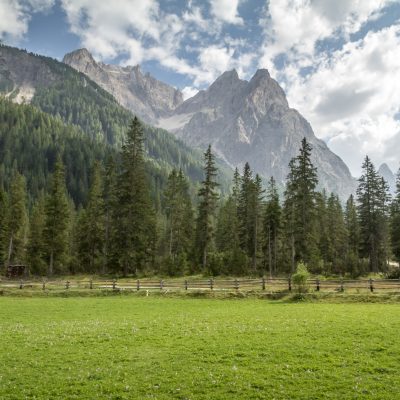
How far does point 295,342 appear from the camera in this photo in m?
16.3

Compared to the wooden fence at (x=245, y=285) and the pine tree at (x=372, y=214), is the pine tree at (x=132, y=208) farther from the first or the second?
the pine tree at (x=372, y=214)

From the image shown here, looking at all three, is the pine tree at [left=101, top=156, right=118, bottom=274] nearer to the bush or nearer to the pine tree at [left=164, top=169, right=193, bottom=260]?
the pine tree at [left=164, top=169, right=193, bottom=260]

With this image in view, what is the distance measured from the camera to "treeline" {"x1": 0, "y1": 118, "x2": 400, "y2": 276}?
2186 inches

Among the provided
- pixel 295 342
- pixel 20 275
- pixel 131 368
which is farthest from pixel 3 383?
pixel 20 275

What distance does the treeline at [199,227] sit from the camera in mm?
55531

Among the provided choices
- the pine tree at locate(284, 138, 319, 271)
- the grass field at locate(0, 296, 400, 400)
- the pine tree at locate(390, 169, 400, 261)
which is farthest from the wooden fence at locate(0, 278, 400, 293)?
the pine tree at locate(390, 169, 400, 261)

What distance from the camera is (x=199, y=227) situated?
6319cm

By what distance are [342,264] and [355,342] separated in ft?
176

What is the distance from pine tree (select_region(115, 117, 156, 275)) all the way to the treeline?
0.16m

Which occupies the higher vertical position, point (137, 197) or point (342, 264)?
point (137, 197)

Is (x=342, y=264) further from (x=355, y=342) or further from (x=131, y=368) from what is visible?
(x=131, y=368)

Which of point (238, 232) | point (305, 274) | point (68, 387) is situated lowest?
point (68, 387)

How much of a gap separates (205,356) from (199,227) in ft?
159

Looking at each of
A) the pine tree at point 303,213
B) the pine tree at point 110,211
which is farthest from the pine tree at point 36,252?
the pine tree at point 303,213
